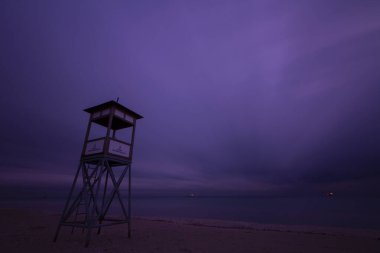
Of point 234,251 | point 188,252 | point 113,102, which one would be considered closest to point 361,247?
point 234,251

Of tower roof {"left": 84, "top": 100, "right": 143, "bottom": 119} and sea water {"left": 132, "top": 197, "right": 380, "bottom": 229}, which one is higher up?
tower roof {"left": 84, "top": 100, "right": 143, "bottom": 119}

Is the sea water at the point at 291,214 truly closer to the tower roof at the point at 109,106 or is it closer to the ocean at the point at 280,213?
the ocean at the point at 280,213

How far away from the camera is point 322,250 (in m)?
11.1

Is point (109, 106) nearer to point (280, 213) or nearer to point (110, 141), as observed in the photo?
point (110, 141)

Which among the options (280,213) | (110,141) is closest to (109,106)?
(110,141)

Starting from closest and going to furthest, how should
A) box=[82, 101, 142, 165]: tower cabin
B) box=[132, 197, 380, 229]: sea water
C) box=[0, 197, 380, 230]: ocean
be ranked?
1. box=[82, 101, 142, 165]: tower cabin
2. box=[132, 197, 380, 229]: sea water
3. box=[0, 197, 380, 230]: ocean

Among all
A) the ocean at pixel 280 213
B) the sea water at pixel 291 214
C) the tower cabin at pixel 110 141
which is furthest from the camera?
the ocean at pixel 280 213

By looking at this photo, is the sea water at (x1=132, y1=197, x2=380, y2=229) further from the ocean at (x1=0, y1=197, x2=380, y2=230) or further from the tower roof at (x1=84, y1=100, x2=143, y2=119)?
the tower roof at (x1=84, y1=100, x2=143, y2=119)

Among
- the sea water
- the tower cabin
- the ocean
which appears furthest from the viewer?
the ocean

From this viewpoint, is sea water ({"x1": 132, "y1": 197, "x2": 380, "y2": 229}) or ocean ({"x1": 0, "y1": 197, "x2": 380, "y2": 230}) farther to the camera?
ocean ({"x1": 0, "y1": 197, "x2": 380, "y2": 230})

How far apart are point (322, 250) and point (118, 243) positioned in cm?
1124

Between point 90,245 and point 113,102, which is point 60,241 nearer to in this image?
point 90,245

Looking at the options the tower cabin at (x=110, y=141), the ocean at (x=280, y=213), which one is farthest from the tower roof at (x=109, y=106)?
the ocean at (x=280, y=213)

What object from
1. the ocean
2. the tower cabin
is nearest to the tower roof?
the tower cabin
